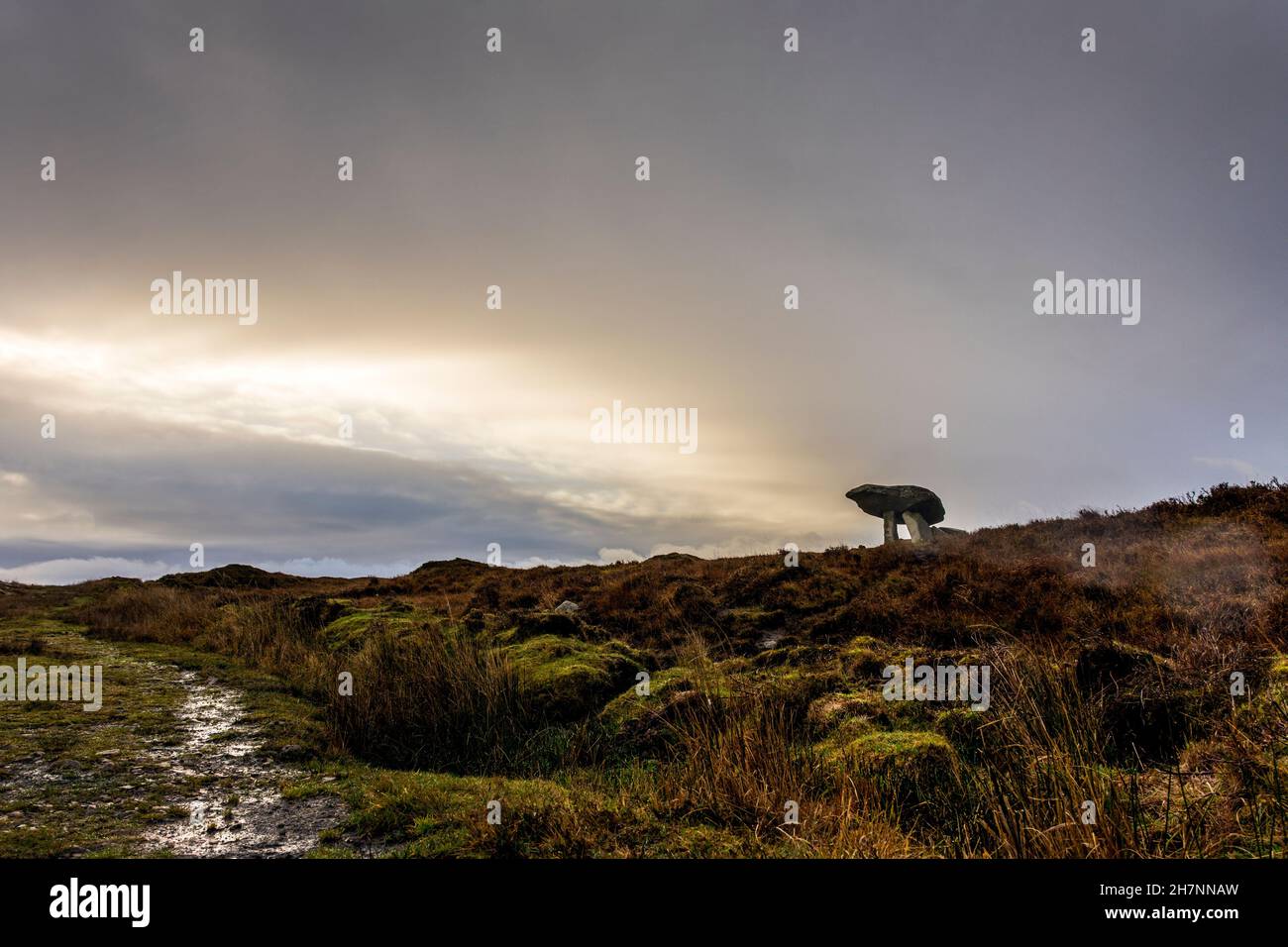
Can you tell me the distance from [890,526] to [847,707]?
21444 mm

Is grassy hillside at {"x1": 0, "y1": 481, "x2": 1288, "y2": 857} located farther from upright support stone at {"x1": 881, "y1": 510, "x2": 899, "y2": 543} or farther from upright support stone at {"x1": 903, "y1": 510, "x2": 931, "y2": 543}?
upright support stone at {"x1": 881, "y1": 510, "x2": 899, "y2": 543}

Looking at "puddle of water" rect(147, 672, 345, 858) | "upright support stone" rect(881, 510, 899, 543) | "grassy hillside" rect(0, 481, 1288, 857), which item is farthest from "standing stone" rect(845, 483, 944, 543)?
"puddle of water" rect(147, 672, 345, 858)

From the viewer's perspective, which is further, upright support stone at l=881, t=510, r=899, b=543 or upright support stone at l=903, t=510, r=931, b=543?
upright support stone at l=881, t=510, r=899, b=543

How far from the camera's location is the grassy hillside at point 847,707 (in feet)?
14.9

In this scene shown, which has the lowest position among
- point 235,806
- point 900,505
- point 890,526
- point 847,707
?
point 235,806

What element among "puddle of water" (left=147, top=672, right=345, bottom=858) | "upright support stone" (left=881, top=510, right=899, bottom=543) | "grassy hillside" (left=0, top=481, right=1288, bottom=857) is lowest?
"puddle of water" (left=147, top=672, right=345, bottom=858)

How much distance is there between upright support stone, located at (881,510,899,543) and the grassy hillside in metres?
9.58

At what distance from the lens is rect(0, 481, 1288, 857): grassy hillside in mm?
4527

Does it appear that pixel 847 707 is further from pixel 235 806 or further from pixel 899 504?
pixel 899 504

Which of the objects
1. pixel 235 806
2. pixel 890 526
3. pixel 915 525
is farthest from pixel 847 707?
pixel 890 526

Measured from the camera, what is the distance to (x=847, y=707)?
7.41 meters

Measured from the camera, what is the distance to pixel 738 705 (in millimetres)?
7109

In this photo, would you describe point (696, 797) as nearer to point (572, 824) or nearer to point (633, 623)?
point (572, 824)
